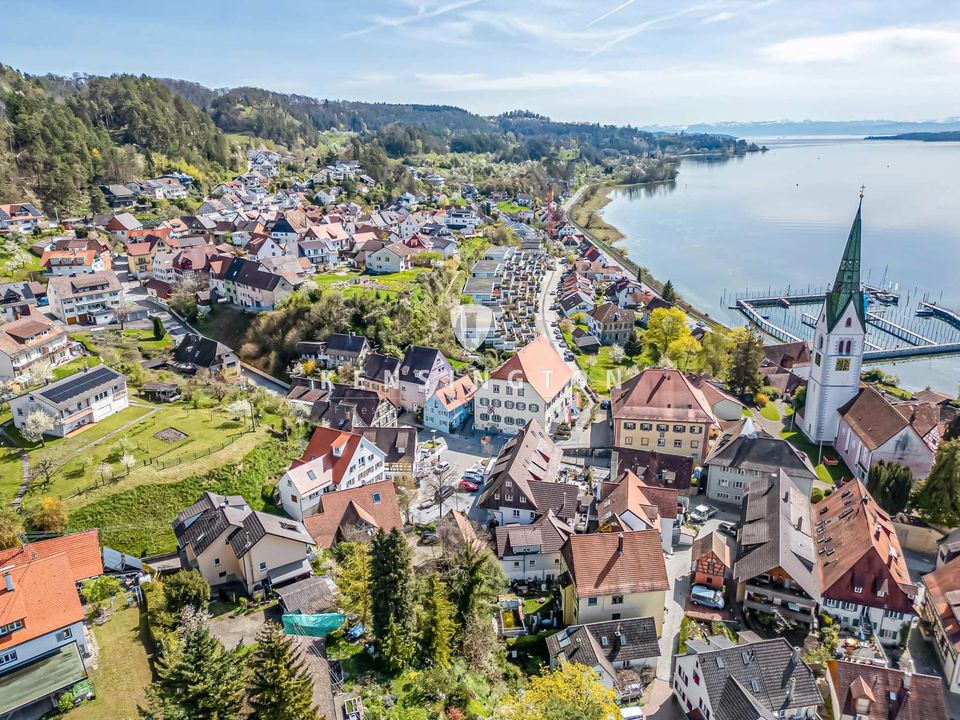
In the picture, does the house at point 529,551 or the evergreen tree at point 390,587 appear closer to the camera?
the evergreen tree at point 390,587

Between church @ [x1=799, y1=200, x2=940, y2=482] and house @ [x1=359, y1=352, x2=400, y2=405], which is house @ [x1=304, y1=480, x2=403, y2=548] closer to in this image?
house @ [x1=359, y1=352, x2=400, y2=405]

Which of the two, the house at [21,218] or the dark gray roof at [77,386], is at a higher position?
the house at [21,218]

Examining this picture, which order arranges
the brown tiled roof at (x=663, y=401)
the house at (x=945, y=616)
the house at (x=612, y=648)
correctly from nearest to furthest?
1. the house at (x=612, y=648)
2. the house at (x=945, y=616)
3. the brown tiled roof at (x=663, y=401)

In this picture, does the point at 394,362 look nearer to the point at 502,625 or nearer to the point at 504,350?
the point at 504,350

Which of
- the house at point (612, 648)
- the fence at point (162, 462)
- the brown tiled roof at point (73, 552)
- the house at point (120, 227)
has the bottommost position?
the house at point (612, 648)

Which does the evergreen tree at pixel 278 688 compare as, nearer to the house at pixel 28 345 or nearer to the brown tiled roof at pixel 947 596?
the brown tiled roof at pixel 947 596

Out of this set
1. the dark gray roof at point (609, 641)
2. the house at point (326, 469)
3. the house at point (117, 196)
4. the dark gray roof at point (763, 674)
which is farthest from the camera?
the house at point (117, 196)

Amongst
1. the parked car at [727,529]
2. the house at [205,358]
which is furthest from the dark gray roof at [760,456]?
the house at [205,358]

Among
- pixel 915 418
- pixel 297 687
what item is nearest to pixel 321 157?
pixel 915 418
